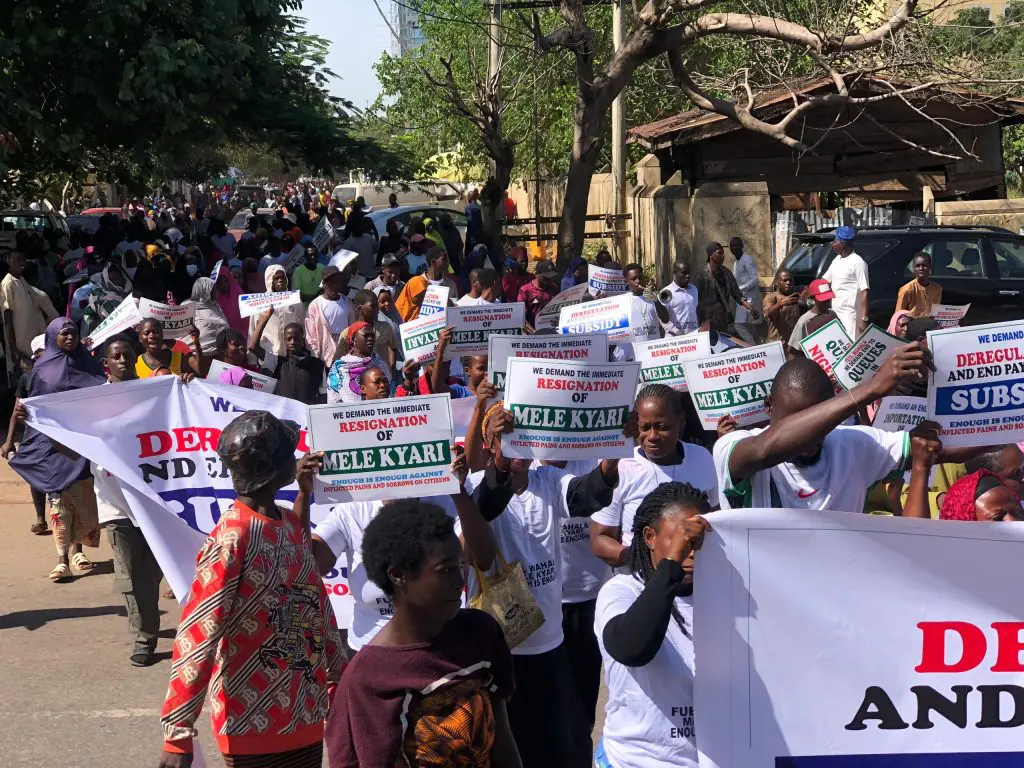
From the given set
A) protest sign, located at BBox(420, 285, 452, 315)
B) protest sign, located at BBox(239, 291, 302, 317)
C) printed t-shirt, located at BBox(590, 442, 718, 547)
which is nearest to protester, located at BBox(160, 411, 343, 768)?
printed t-shirt, located at BBox(590, 442, 718, 547)

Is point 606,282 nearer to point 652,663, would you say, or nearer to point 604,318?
point 604,318

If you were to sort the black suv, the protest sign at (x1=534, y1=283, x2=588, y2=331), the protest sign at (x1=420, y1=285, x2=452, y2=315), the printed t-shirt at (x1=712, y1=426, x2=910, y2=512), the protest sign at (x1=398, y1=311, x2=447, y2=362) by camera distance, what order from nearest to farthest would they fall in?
the printed t-shirt at (x1=712, y1=426, x2=910, y2=512), the protest sign at (x1=398, y1=311, x2=447, y2=362), the protest sign at (x1=420, y1=285, x2=452, y2=315), the protest sign at (x1=534, y1=283, x2=588, y2=331), the black suv

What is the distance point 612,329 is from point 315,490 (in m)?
3.54

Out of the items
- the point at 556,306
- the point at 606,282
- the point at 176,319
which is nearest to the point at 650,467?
the point at 176,319

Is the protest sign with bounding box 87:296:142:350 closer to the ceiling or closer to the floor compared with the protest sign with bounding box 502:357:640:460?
closer to the ceiling

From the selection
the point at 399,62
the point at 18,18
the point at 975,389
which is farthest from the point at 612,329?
the point at 399,62

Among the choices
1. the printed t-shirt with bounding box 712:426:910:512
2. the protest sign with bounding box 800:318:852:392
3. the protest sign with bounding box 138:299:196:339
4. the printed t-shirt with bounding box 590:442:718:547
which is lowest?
the printed t-shirt with bounding box 590:442:718:547

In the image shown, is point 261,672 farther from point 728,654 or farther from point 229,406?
point 229,406

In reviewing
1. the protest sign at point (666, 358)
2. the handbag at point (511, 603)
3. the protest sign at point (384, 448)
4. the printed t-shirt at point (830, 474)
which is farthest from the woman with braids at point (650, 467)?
the protest sign at point (666, 358)

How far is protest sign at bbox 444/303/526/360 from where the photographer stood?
804 cm

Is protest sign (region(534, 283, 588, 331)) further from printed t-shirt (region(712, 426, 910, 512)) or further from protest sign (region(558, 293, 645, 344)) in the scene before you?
printed t-shirt (region(712, 426, 910, 512))

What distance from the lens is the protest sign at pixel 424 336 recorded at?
27.0 ft

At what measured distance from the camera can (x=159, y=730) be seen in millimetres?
6438

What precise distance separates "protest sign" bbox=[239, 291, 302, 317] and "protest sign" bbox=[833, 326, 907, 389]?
6.12m
